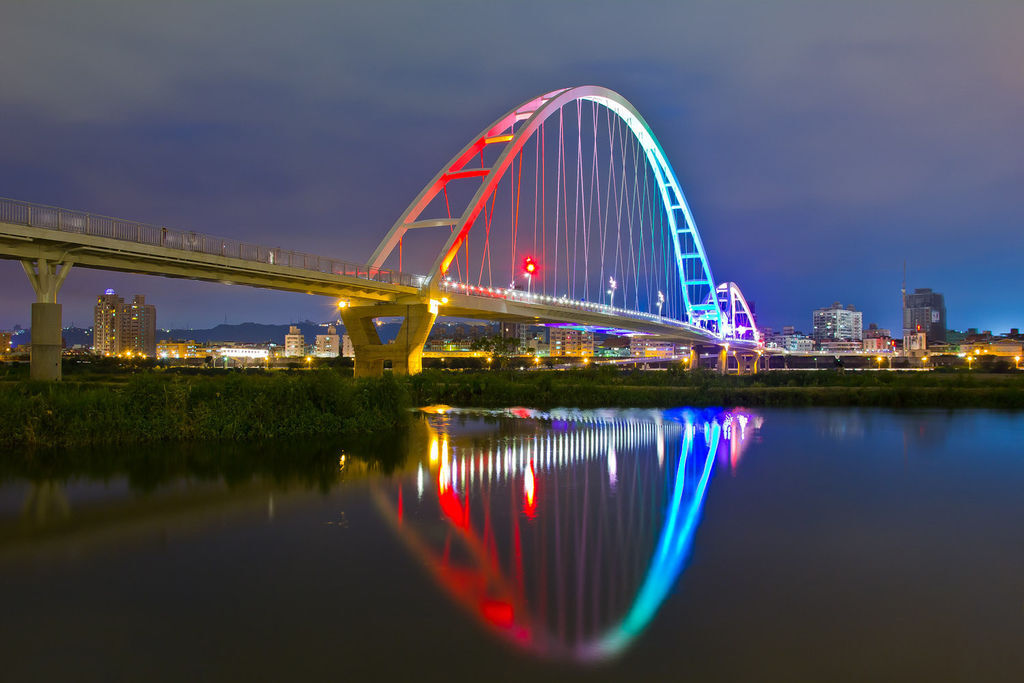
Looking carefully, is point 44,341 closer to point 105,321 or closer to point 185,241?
point 185,241

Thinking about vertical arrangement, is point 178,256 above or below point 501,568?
above

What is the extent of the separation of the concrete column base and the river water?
20.6ft

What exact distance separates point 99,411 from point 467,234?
83.4 feet

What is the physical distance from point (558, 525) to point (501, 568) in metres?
1.95

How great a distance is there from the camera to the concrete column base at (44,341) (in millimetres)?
18288

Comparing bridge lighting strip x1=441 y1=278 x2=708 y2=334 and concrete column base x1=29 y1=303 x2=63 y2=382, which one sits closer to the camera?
concrete column base x1=29 y1=303 x2=63 y2=382

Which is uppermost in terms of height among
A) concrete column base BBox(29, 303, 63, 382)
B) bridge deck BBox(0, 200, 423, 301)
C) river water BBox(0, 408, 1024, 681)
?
bridge deck BBox(0, 200, 423, 301)

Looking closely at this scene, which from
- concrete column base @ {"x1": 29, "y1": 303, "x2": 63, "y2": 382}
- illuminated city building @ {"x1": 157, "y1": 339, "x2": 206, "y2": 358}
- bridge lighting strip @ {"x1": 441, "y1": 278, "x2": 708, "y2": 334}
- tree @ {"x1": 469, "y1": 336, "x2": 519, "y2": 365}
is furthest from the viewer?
illuminated city building @ {"x1": 157, "y1": 339, "x2": 206, "y2": 358}

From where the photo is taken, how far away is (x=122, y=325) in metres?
129

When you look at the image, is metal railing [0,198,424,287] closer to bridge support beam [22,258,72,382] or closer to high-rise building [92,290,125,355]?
bridge support beam [22,258,72,382]

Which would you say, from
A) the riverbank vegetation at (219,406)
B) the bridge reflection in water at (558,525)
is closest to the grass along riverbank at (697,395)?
the riverbank vegetation at (219,406)

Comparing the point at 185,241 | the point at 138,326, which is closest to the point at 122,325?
the point at 138,326

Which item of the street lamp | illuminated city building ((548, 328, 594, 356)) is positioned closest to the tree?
the street lamp

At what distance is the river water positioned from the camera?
5.23 meters
